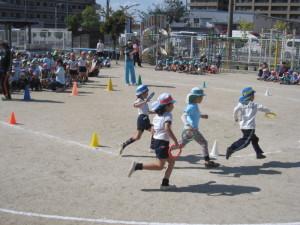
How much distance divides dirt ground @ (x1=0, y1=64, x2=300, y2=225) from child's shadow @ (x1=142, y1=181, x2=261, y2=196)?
0.01 metres

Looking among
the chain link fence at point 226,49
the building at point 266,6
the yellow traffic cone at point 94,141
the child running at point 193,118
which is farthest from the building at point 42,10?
the child running at point 193,118

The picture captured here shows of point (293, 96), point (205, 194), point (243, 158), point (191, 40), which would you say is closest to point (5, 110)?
point (243, 158)

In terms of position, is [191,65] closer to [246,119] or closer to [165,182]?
[246,119]

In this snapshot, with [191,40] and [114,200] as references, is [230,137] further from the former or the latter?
[191,40]

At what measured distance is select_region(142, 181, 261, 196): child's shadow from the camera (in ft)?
22.6

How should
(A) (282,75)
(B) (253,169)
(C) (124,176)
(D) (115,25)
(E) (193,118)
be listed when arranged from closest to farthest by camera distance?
(C) (124,176)
(E) (193,118)
(B) (253,169)
(A) (282,75)
(D) (115,25)

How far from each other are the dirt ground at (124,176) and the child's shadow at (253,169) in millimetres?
17

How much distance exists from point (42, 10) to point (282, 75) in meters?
99.5

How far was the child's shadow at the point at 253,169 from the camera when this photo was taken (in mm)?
7984

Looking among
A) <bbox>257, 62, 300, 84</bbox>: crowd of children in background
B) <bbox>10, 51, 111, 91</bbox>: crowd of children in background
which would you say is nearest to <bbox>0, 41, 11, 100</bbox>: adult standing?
<bbox>10, 51, 111, 91</bbox>: crowd of children in background

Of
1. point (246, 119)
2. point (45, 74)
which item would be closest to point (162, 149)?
point (246, 119)

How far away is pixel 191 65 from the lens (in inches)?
1117

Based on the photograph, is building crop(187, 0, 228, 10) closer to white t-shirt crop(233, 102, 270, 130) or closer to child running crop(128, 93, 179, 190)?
white t-shirt crop(233, 102, 270, 130)

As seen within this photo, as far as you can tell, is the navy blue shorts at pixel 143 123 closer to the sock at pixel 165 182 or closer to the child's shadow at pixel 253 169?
the child's shadow at pixel 253 169
